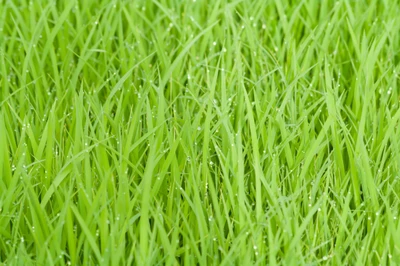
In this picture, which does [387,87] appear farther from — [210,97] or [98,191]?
[98,191]

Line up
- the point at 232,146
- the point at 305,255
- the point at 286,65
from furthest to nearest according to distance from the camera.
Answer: the point at 286,65, the point at 232,146, the point at 305,255

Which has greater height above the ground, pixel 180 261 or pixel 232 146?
pixel 232 146

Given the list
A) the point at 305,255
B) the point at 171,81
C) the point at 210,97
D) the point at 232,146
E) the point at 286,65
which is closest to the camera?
the point at 305,255

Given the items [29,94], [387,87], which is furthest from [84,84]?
[387,87]

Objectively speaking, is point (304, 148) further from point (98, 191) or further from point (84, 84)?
point (84, 84)

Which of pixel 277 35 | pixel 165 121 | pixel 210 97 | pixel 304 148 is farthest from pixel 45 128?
pixel 277 35

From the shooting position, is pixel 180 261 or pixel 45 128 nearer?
pixel 180 261
